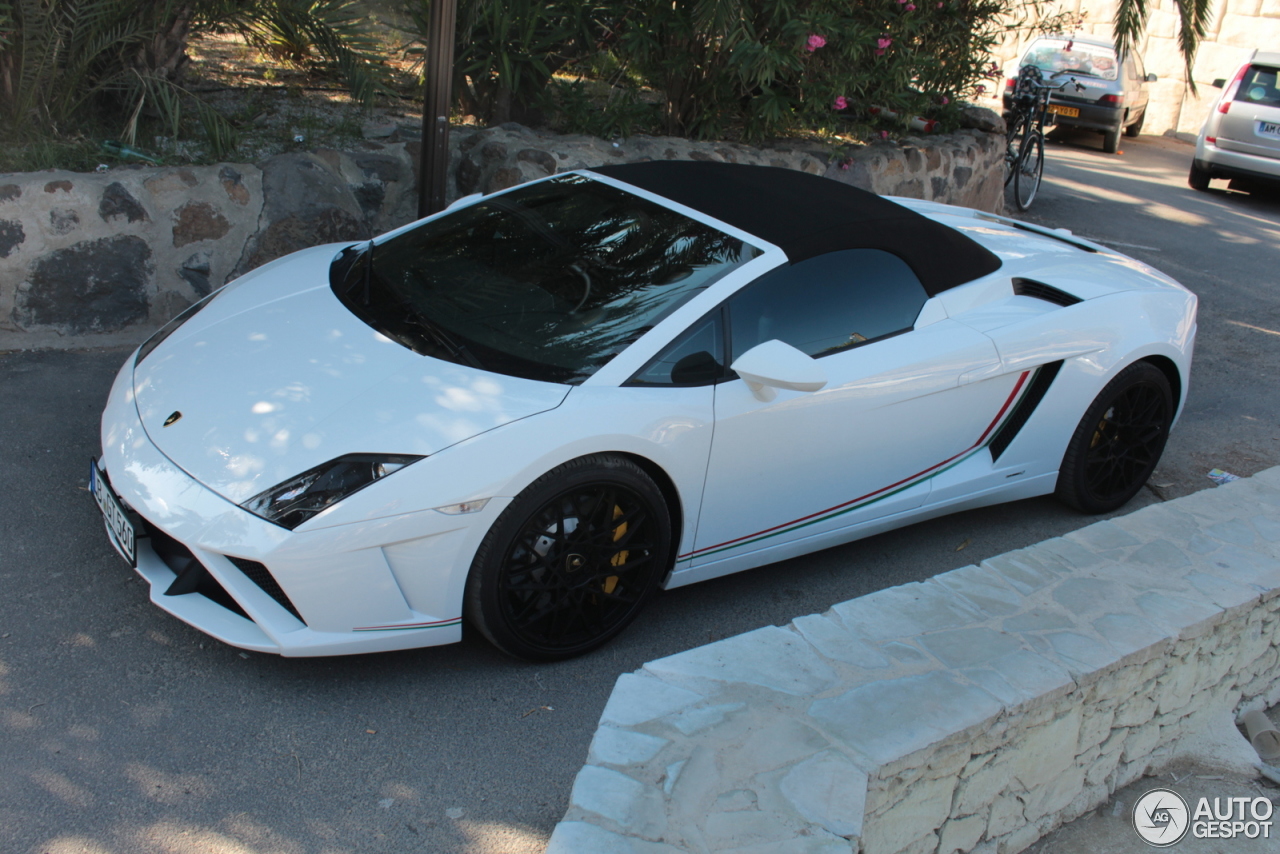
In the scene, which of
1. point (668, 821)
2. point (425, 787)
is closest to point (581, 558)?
point (425, 787)

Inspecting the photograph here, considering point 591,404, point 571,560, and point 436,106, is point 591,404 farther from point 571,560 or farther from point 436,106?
point 436,106

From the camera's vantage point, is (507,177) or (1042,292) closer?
(1042,292)

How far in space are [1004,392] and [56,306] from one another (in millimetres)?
4243

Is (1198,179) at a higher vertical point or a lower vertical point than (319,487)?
higher

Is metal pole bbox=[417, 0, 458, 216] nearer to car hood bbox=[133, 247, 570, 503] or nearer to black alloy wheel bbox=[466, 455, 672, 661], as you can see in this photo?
car hood bbox=[133, 247, 570, 503]

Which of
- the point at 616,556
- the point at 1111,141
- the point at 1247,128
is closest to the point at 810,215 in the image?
the point at 616,556

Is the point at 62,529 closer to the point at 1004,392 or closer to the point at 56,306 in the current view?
the point at 56,306

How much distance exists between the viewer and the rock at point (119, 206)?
4.98 metres

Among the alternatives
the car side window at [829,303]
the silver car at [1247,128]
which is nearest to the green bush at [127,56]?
the car side window at [829,303]

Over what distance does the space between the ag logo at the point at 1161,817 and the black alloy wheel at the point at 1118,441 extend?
4.43 feet

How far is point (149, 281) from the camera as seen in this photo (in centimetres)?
517

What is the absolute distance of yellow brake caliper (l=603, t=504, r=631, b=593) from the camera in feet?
10.4

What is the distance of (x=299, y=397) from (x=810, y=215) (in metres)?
1.88

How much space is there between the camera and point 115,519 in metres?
3.06
